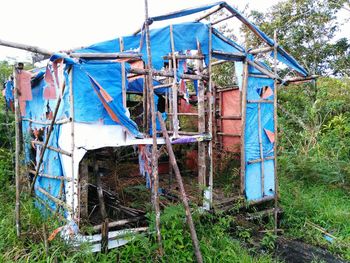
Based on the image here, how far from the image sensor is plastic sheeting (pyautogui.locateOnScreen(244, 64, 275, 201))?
7.00 metres

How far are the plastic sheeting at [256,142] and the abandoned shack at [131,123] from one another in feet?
0.08

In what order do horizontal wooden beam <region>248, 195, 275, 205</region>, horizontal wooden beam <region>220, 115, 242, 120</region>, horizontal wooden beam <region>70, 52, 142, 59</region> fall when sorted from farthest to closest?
horizontal wooden beam <region>220, 115, 242, 120</region> < horizontal wooden beam <region>248, 195, 275, 205</region> < horizontal wooden beam <region>70, 52, 142, 59</region>

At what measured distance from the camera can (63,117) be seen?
17.1 feet

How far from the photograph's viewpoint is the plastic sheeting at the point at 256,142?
7.00m

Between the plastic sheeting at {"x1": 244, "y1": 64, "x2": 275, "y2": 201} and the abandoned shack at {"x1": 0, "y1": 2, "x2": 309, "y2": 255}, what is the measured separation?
1.0 inches

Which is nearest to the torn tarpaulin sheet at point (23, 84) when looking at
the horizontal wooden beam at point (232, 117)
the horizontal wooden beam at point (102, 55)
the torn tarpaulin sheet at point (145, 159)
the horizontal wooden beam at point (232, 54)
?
the horizontal wooden beam at point (102, 55)

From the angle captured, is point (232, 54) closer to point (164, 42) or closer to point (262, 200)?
point (164, 42)

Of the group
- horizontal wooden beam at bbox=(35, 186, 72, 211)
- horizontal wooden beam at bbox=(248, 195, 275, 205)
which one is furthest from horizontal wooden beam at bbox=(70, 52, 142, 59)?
horizontal wooden beam at bbox=(248, 195, 275, 205)

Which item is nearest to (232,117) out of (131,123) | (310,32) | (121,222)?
(131,123)

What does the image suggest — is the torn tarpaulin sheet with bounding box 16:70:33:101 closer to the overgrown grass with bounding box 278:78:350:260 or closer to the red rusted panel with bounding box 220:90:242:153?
the red rusted panel with bounding box 220:90:242:153

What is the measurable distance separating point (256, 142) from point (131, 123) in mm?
3543

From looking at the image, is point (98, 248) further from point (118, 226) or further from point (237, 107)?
point (237, 107)

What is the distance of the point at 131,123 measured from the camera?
5.00 meters

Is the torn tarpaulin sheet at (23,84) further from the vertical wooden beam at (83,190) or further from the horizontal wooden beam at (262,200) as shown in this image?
the horizontal wooden beam at (262,200)
